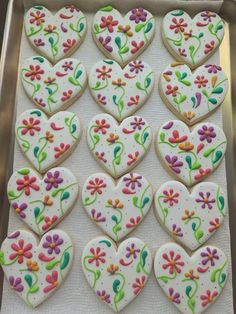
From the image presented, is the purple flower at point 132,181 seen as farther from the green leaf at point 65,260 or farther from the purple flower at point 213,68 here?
the purple flower at point 213,68

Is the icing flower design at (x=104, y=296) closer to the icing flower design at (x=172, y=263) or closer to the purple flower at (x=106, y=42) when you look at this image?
the icing flower design at (x=172, y=263)

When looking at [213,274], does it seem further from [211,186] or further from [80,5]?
[80,5]

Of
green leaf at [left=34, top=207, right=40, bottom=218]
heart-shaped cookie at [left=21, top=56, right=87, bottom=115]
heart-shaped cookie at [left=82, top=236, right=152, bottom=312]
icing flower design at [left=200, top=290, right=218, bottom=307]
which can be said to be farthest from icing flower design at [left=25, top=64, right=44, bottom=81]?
icing flower design at [left=200, top=290, right=218, bottom=307]

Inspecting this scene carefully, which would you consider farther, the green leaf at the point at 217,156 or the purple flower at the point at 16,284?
the green leaf at the point at 217,156

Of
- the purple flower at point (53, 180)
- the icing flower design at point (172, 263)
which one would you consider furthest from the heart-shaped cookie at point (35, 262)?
the icing flower design at point (172, 263)

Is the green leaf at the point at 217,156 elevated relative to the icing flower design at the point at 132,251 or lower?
elevated

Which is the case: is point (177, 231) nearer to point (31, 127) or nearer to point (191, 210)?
point (191, 210)

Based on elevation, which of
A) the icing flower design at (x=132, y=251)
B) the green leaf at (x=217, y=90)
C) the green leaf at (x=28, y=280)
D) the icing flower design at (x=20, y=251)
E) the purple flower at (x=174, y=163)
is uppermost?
the green leaf at (x=217, y=90)

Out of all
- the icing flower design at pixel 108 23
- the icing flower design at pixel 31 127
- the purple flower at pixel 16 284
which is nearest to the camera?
the purple flower at pixel 16 284

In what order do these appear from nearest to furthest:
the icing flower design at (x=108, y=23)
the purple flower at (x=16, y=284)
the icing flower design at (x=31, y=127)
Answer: the purple flower at (x=16, y=284) < the icing flower design at (x=31, y=127) < the icing flower design at (x=108, y=23)
